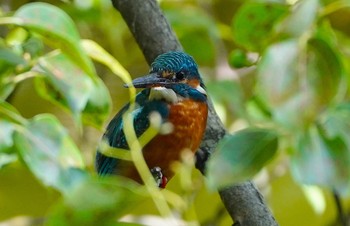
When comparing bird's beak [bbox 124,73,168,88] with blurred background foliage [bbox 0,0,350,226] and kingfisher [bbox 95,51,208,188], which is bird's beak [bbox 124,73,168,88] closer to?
kingfisher [bbox 95,51,208,188]

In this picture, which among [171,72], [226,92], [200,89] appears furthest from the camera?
[226,92]

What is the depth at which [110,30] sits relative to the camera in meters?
2.32

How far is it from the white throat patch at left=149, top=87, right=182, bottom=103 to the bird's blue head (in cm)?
1

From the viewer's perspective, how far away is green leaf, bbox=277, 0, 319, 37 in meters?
1.11

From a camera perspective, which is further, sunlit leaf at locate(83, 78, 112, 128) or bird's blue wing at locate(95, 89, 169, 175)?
bird's blue wing at locate(95, 89, 169, 175)

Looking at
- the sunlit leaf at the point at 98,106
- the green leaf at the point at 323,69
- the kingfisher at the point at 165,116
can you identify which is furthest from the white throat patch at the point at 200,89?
the green leaf at the point at 323,69

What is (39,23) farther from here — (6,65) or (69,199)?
(69,199)

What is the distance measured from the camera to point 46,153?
1121 mm

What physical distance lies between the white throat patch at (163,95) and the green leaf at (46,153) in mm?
634

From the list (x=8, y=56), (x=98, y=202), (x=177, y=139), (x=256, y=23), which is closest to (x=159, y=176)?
(x=177, y=139)

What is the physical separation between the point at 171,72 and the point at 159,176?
21 cm

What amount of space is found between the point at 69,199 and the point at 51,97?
22.7 inches

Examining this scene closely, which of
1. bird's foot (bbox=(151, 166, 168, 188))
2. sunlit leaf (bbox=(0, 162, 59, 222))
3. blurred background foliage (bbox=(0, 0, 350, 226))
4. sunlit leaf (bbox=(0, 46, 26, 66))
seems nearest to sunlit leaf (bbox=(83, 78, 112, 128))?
blurred background foliage (bbox=(0, 0, 350, 226))

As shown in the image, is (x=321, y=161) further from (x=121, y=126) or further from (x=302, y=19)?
(x=121, y=126)
